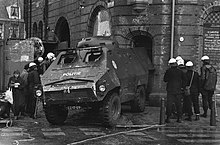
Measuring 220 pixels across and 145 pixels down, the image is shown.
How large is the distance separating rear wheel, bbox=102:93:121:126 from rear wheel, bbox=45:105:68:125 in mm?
1348

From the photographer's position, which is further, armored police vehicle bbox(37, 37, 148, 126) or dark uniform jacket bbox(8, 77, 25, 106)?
dark uniform jacket bbox(8, 77, 25, 106)

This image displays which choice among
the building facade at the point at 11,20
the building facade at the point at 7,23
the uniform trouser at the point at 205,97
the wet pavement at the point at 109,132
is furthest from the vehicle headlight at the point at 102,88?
the building facade at the point at 7,23

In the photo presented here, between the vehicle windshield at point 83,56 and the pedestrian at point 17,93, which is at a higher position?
the vehicle windshield at point 83,56

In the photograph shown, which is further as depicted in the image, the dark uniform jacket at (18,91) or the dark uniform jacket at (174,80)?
the dark uniform jacket at (18,91)

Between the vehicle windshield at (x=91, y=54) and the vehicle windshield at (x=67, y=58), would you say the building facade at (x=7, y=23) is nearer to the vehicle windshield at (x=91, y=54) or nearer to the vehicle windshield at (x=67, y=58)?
the vehicle windshield at (x=67, y=58)

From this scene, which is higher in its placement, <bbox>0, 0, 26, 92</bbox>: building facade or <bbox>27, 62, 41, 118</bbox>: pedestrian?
<bbox>0, 0, 26, 92</bbox>: building facade

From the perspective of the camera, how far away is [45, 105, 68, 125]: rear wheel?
501 inches

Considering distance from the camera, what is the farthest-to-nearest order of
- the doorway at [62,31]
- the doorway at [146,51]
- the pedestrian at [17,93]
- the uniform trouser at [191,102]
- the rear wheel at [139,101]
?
the doorway at [62,31]
the doorway at [146,51]
the rear wheel at [139,101]
the uniform trouser at [191,102]
the pedestrian at [17,93]

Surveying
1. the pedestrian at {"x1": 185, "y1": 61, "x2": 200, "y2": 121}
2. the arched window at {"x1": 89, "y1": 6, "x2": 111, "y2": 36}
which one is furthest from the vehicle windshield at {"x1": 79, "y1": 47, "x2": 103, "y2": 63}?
the arched window at {"x1": 89, "y1": 6, "x2": 111, "y2": 36}

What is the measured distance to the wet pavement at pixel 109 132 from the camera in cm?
1052

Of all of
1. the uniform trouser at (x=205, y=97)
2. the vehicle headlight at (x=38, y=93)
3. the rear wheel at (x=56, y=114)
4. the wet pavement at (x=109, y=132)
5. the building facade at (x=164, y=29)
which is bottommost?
the wet pavement at (x=109, y=132)

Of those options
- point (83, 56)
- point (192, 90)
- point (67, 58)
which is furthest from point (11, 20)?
point (192, 90)

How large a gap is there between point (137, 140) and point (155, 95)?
23.2ft

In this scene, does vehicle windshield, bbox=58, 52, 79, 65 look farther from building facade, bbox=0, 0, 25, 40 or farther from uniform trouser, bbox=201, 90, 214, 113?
building facade, bbox=0, 0, 25, 40
